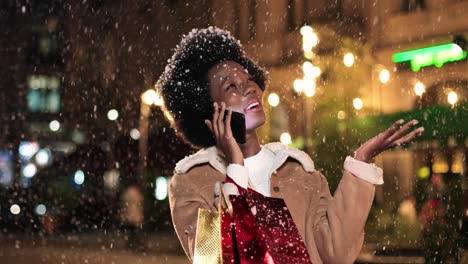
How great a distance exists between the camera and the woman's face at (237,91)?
306 cm

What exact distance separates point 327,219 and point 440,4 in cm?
2161

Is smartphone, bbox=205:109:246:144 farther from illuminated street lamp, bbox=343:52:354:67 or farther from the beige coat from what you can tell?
illuminated street lamp, bbox=343:52:354:67

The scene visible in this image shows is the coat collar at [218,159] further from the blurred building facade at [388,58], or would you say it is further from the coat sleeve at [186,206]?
the blurred building facade at [388,58]

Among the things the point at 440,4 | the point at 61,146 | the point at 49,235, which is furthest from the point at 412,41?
the point at 61,146

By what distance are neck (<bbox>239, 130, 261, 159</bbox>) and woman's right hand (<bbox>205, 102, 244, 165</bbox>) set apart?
1.07 feet

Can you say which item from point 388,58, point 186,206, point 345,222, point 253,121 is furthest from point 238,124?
point 388,58

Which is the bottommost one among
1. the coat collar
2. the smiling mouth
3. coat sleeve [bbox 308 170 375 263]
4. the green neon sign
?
coat sleeve [bbox 308 170 375 263]

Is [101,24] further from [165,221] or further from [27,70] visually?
[165,221]

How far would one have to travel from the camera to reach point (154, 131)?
121 feet

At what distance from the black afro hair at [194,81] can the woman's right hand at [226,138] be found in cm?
36

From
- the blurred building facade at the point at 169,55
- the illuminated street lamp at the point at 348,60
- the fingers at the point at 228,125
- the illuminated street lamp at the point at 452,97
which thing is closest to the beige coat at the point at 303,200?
the fingers at the point at 228,125

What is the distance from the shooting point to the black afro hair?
323 centimetres

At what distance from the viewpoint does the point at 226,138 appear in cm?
280

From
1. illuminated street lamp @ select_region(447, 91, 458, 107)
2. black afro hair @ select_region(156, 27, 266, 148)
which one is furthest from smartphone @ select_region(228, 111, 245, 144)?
illuminated street lamp @ select_region(447, 91, 458, 107)
